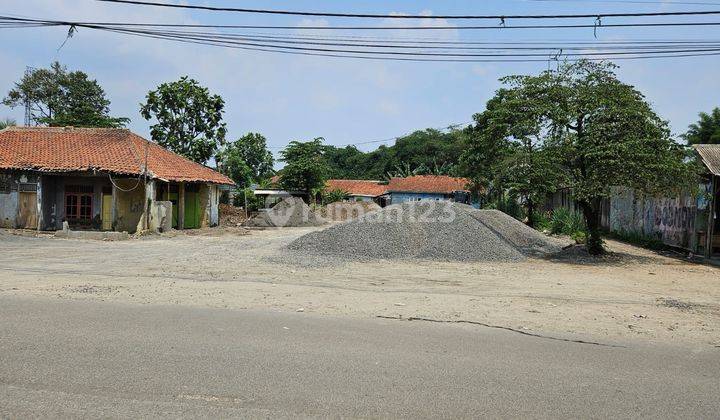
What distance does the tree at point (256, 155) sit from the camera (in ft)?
178

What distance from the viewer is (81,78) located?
46312 millimetres

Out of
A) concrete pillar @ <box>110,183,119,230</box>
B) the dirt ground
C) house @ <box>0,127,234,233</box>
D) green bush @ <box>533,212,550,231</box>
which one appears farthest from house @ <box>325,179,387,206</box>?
the dirt ground

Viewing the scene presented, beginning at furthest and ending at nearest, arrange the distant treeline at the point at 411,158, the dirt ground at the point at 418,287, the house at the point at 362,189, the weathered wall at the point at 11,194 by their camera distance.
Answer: the distant treeline at the point at 411,158 → the house at the point at 362,189 → the weathered wall at the point at 11,194 → the dirt ground at the point at 418,287

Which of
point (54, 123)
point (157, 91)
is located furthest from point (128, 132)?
point (54, 123)

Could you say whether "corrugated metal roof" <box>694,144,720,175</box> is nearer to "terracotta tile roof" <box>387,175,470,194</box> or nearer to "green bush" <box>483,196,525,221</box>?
"green bush" <box>483,196,525,221</box>

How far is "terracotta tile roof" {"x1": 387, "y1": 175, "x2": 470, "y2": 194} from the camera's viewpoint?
5097cm

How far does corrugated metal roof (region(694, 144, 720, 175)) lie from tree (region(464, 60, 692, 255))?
5.48 feet

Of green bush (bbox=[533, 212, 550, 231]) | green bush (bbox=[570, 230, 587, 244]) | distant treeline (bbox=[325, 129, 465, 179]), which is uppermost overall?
distant treeline (bbox=[325, 129, 465, 179])

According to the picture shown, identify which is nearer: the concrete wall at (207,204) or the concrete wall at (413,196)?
the concrete wall at (207,204)

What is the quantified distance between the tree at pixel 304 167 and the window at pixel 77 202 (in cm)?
2110

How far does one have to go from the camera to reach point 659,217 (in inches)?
856

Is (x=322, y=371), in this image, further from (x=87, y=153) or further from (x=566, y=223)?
(x=87, y=153)

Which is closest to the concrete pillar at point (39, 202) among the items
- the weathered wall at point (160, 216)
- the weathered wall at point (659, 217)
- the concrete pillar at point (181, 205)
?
the weathered wall at point (160, 216)

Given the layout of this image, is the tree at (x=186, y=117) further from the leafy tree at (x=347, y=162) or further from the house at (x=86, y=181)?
the leafy tree at (x=347, y=162)
